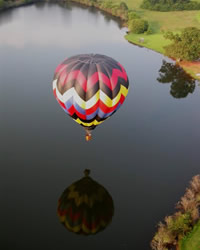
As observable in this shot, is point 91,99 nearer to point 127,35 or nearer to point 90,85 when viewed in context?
point 90,85

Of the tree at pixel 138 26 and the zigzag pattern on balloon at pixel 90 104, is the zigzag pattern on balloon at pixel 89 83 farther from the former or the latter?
the tree at pixel 138 26

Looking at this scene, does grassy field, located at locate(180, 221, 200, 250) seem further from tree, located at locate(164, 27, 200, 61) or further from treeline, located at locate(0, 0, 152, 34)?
treeline, located at locate(0, 0, 152, 34)

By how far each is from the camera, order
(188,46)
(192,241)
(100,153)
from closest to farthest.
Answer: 1. (192,241)
2. (100,153)
3. (188,46)

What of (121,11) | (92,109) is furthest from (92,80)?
(121,11)

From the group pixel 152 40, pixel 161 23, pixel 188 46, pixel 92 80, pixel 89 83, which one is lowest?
pixel 89 83

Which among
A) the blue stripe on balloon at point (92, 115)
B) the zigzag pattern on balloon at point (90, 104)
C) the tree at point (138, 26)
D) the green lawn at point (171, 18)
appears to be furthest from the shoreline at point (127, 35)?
the blue stripe on balloon at point (92, 115)

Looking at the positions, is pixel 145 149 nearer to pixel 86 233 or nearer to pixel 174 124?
pixel 174 124

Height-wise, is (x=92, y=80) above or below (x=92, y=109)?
above

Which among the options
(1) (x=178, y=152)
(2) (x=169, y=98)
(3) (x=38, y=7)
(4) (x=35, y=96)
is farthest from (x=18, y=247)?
(3) (x=38, y=7)
